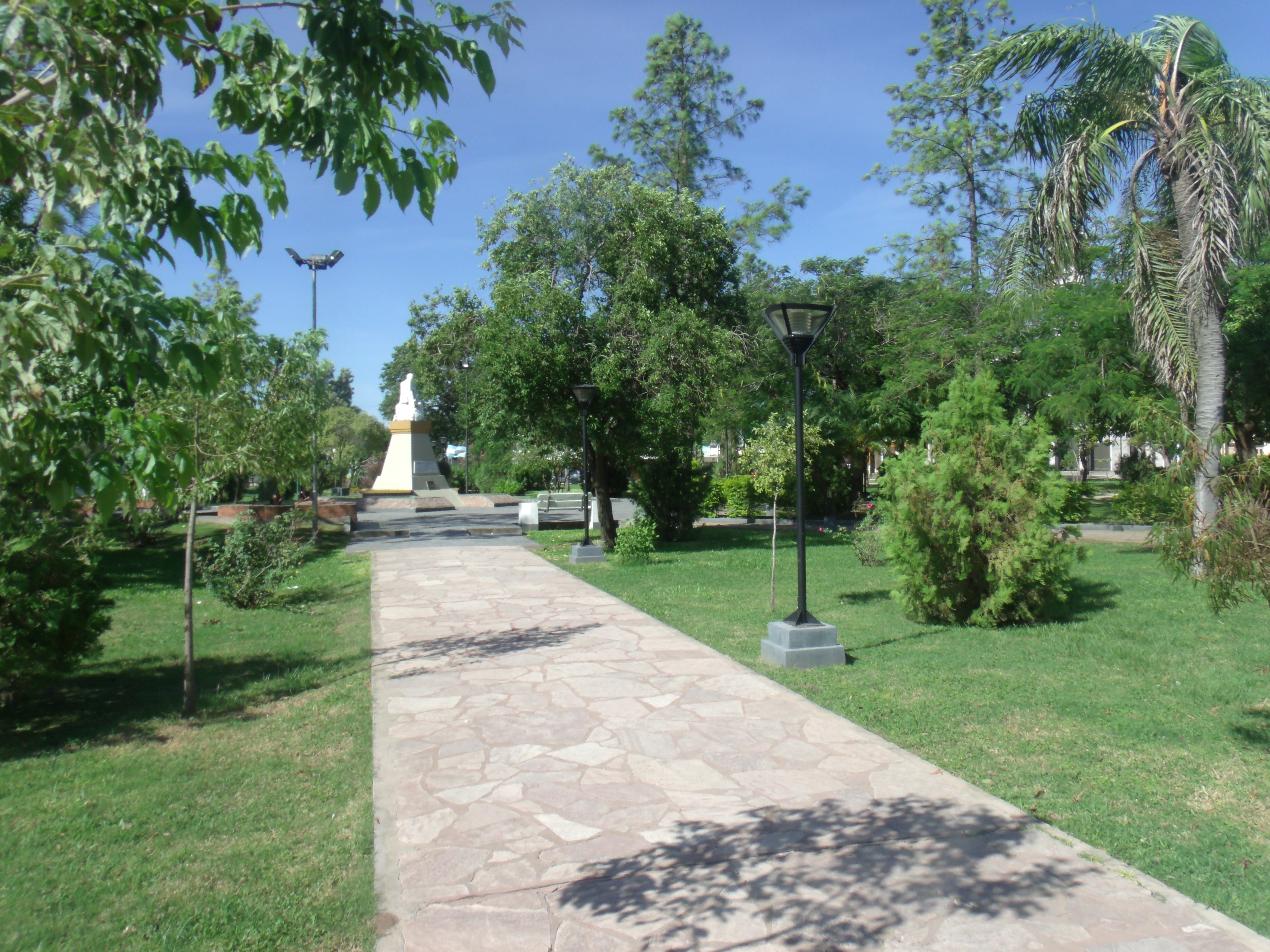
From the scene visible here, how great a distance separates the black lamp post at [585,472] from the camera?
15.5 meters

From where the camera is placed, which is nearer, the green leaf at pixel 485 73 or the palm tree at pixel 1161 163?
the green leaf at pixel 485 73

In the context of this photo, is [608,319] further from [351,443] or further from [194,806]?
[351,443]

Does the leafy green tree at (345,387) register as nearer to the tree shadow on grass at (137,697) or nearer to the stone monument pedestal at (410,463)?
the stone monument pedestal at (410,463)

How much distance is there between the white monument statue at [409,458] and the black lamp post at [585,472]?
27587mm

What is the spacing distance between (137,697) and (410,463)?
37152 millimetres

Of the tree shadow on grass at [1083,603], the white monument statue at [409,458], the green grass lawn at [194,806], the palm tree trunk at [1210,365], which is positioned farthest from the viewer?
the white monument statue at [409,458]

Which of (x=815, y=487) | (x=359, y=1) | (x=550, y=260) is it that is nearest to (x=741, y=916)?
(x=359, y=1)

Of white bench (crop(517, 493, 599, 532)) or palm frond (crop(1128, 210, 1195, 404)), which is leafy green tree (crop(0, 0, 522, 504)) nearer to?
palm frond (crop(1128, 210, 1195, 404))

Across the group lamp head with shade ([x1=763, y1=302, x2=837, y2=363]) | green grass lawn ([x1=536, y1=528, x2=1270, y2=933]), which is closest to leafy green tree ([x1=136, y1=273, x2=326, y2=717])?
lamp head with shade ([x1=763, y1=302, x2=837, y2=363])

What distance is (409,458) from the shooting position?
43656 millimetres

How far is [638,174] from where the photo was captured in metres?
30.3

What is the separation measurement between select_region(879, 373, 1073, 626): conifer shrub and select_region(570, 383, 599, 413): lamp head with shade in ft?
22.8

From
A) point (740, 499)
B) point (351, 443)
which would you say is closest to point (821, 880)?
point (740, 499)

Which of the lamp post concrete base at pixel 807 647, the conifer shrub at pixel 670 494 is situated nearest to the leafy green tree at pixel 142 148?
the lamp post concrete base at pixel 807 647
